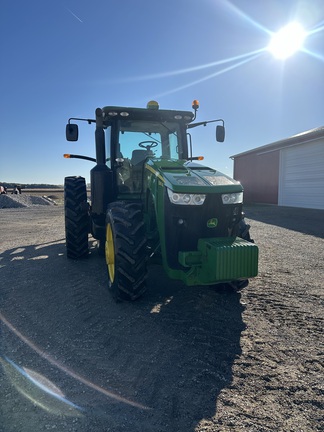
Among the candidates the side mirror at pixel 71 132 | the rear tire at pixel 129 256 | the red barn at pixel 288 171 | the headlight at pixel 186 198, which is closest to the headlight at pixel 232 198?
the headlight at pixel 186 198

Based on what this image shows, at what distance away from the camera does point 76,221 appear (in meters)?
5.64

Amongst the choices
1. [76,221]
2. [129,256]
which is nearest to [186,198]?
[129,256]

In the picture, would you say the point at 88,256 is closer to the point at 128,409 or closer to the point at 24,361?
the point at 24,361

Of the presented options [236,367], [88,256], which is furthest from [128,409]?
[88,256]

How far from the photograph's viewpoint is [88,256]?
6090 mm

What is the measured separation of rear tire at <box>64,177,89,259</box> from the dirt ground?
3.48 ft

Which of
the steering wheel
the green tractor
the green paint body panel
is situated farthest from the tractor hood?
the steering wheel

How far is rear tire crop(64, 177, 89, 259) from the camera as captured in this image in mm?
5668

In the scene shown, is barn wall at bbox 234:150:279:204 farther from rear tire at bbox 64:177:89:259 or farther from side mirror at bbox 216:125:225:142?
rear tire at bbox 64:177:89:259

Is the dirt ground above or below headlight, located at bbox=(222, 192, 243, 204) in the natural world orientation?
below

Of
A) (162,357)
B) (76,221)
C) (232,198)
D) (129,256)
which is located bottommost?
(162,357)

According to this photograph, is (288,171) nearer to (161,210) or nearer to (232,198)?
(232,198)

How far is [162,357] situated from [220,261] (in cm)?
104

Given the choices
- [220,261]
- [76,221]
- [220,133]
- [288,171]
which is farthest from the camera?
[288,171]
